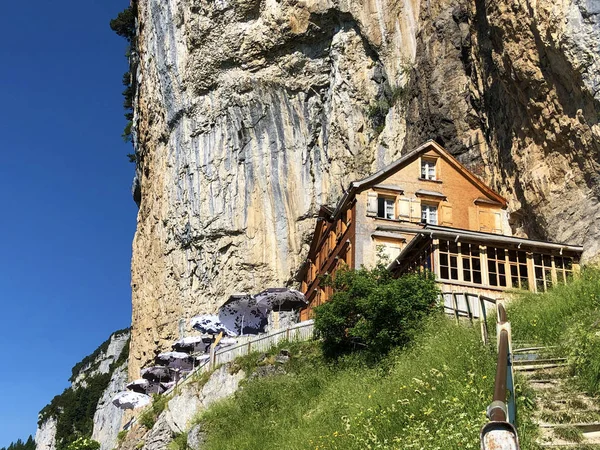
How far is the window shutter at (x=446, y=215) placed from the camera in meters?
33.3

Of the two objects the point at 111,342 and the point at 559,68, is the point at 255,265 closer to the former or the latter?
the point at 559,68

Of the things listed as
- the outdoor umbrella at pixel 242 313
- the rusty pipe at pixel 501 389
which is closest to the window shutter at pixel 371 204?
the outdoor umbrella at pixel 242 313

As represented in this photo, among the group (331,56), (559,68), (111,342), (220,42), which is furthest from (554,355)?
(111,342)

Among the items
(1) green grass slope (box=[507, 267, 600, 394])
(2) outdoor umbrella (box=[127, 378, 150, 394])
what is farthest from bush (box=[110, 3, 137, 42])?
(1) green grass slope (box=[507, 267, 600, 394])

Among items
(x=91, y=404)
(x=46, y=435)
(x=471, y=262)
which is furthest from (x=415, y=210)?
(x=46, y=435)

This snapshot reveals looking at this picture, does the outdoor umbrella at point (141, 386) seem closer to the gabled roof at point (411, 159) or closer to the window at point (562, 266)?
the gabled roof at point (411, 159)

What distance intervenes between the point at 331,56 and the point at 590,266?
92.8 ft

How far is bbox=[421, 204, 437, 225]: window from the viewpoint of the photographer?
3344 centimetres

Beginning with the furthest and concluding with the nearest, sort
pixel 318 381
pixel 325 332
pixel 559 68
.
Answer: pixel 559 68 → pixel 325 332 → pixel 318 381

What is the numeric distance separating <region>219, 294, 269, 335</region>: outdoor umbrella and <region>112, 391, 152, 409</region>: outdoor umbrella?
22.6ft

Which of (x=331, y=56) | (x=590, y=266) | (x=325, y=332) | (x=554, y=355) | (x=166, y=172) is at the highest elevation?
(x=331, y=56)

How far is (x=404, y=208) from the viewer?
33.1 metres

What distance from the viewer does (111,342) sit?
327 ft

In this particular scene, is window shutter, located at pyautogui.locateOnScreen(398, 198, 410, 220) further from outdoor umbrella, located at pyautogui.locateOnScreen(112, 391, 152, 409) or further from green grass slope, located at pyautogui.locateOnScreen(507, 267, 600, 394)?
outdoor umbrella, located at pyautogui.locateOnScreen(112, 391, 152, 409)
